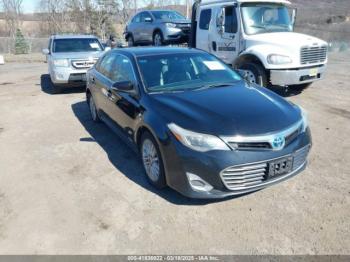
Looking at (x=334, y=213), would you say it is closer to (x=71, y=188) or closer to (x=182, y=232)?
(x=182, y=232)

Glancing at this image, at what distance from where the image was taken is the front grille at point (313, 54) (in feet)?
25.2

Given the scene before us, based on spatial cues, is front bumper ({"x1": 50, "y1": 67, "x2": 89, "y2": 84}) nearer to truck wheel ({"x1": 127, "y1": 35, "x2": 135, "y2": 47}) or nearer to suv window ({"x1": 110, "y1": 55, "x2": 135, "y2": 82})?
suv window ({"x1": 110, "y1": 55, "x2": 135, "y2": 82})

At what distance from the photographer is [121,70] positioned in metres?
5.24

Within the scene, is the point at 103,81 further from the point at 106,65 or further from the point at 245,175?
the point at 245,175

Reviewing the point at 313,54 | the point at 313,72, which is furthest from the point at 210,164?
the point at 313,54

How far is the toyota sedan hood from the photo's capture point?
356cm

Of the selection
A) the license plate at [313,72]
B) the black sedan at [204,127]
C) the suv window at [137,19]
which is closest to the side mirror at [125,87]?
the black sedan at [204,127]

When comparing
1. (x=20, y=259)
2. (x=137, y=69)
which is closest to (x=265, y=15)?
(x=137, y=69)

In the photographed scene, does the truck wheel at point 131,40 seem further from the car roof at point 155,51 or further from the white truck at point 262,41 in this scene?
the car roof at point 155,51

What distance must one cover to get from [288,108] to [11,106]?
24.0 ft

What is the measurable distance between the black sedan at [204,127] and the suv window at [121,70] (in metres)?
0.02

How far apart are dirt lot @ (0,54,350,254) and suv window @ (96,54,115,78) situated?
1.16 metres

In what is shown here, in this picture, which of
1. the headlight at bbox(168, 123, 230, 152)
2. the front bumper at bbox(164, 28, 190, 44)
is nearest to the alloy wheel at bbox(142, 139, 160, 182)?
the headlight at bbox(168, 123, 230, 152)

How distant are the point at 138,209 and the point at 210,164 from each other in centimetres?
102
